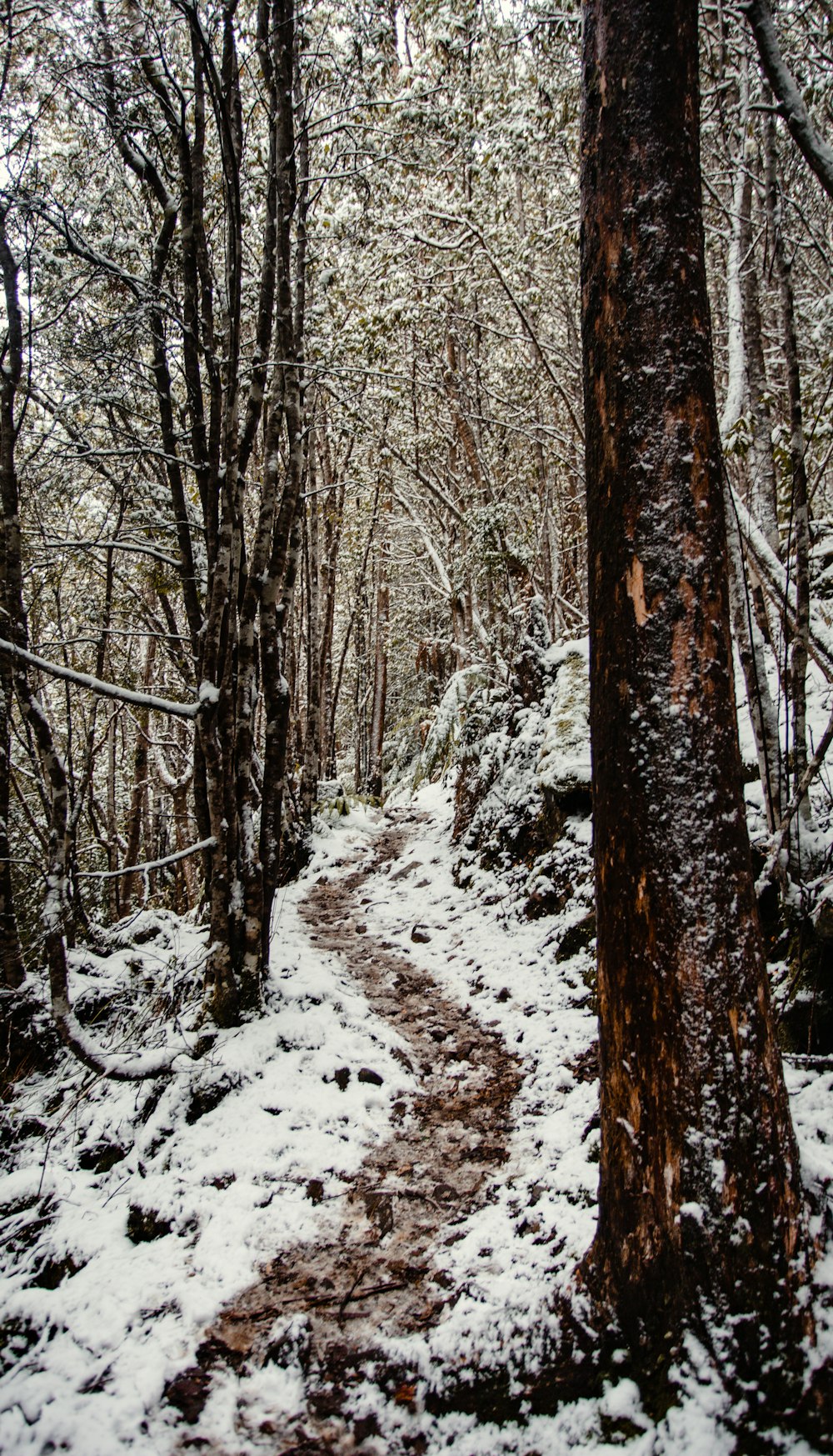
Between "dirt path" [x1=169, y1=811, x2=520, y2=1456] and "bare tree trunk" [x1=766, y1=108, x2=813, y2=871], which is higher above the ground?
"bare tree trunk" [x1=766, y1=108, x2=813, y2=871]

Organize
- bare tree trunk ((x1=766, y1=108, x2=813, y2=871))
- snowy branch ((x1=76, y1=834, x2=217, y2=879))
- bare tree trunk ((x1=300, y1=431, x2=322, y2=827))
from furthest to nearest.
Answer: bare tree trunk ((x1=300, y1=431, x2=322, y2=827))
snowy branch ((x1=76, y1=834, x2=217, y2=879))
bare tree trunk ((x1=766, y1=108, x2=813, y2=871))

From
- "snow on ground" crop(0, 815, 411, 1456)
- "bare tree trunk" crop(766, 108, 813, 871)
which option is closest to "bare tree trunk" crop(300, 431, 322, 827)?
"snow on ground" crop(0, 815, 411, 1456)

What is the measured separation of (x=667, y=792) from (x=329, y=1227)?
237cm

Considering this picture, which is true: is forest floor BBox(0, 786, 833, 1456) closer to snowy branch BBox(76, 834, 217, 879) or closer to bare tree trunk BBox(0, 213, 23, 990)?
bare tree trunk BBox(0, 213, 23, 990)

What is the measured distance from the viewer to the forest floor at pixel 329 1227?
2.00m

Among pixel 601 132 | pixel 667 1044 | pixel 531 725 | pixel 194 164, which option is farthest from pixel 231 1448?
pixel 194 164

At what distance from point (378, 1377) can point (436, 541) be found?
57.6 ft

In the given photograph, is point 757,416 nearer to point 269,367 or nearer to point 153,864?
point 269,367

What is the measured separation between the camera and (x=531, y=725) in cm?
722

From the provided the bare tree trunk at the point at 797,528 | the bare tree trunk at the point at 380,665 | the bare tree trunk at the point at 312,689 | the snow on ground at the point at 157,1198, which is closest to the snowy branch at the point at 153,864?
the snow on ground at the point at 157,1198

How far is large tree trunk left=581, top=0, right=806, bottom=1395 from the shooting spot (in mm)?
1740

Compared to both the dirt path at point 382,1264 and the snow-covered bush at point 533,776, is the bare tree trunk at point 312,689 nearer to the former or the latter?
the snow-covered bush at point 533,776

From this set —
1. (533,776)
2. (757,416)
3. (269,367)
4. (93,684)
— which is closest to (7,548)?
(93,684)

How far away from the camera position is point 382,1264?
2.62 m
